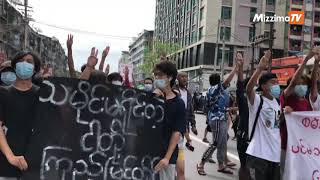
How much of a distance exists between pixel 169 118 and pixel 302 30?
2700 inches

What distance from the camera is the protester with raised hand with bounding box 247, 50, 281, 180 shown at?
5.11m

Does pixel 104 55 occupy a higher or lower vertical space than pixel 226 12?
lower

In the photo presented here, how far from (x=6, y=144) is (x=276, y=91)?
279cm

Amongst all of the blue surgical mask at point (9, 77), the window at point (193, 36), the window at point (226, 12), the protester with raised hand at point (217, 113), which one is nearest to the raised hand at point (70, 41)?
the blue surgical mask at point (9, 77)

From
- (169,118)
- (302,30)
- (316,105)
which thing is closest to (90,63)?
(169,118)

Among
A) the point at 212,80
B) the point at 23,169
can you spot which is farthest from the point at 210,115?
the point at 23,169

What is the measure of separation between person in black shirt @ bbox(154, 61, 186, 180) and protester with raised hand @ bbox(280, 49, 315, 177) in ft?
5.12

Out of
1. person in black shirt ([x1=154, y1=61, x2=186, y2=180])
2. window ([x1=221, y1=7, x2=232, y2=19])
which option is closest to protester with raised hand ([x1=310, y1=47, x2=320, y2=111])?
person in black shirt ([x1=154, y1=61, x2=186, y2=180])

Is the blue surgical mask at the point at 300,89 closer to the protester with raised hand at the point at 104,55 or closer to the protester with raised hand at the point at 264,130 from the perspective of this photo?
the protester with raised hand at the point at 264,130

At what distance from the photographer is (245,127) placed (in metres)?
5.89

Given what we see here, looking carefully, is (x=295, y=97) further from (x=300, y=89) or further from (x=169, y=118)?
(x=169, y=118)

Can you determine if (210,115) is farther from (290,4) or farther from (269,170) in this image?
(290,4)

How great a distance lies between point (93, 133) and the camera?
406 cm

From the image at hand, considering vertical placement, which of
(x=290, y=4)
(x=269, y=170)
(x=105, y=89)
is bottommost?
(x=269, y=170)
